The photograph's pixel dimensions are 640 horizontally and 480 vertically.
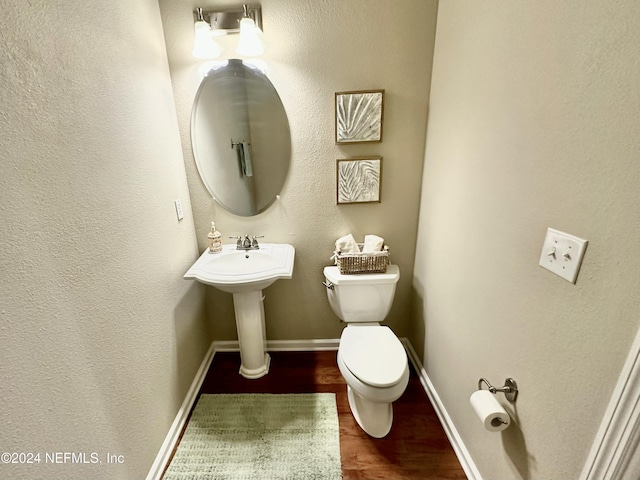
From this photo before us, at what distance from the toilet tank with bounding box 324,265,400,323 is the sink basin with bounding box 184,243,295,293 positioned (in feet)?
1.06

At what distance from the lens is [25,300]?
0.72m

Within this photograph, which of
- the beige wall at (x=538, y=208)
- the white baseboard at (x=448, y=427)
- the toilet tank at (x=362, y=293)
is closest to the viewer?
Result: the beige wall at (x=538, y=208)

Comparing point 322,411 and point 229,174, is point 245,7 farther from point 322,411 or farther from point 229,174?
point 322,411

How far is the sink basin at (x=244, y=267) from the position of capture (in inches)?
57.1

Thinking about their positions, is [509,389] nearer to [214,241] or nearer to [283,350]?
[283,350]

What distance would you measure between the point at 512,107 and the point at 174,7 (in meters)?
1.70

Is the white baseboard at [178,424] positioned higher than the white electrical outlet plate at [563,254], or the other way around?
the white electrical outlet plate at [563,254]

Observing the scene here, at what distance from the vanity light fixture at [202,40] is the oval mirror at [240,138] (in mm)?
103

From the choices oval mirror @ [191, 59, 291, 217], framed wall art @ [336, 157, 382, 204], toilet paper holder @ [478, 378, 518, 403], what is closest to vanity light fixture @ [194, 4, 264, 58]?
oval mirror @ [191, 59, 291, 217]

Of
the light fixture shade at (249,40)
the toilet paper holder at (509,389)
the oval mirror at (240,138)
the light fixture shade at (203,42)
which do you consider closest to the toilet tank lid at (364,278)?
the oval mirror at (240,138)

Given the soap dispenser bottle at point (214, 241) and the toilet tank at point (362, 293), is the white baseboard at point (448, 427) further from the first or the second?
the soap dispenser bottle at point (214, 241)

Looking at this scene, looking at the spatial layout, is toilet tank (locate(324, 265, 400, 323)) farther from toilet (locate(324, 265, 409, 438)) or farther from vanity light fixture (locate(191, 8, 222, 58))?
vanity light fixture (locate(191, 8, 222, 58))

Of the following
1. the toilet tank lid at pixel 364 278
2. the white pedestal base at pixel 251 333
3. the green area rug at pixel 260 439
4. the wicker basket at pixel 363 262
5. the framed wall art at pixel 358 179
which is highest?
the framed wall art at pixel 358 179

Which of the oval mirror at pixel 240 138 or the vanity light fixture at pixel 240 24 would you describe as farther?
the oval mirror at pixel 240 138
